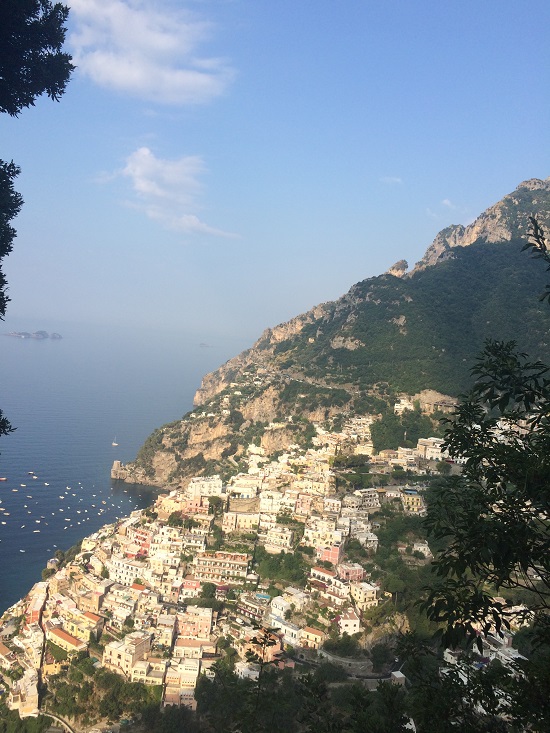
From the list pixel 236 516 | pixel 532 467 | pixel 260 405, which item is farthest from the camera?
pixel 260 405

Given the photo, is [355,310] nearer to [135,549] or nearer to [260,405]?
[260,405]

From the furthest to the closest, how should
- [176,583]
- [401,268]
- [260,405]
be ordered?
[401,268] → [260,405] → [176,583]

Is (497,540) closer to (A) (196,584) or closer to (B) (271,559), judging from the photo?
(A) (196,584)

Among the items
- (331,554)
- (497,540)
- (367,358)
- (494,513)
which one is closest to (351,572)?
(331,554)

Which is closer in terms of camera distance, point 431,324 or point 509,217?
point 431,324

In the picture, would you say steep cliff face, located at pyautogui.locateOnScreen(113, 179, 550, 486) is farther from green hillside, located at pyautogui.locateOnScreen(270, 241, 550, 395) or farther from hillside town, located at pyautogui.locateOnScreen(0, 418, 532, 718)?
hillside town, located at pyautogui.locateOnScreen(0, 418, 532, 718)

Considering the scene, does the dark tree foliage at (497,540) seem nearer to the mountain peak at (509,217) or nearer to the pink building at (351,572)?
the pink building at (351,572)

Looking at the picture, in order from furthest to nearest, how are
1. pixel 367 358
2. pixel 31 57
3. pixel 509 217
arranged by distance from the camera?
pixel 509 217 < pixel 367 358 < pixel 31 57

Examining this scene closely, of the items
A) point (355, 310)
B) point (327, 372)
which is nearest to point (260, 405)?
point (327, 372)
